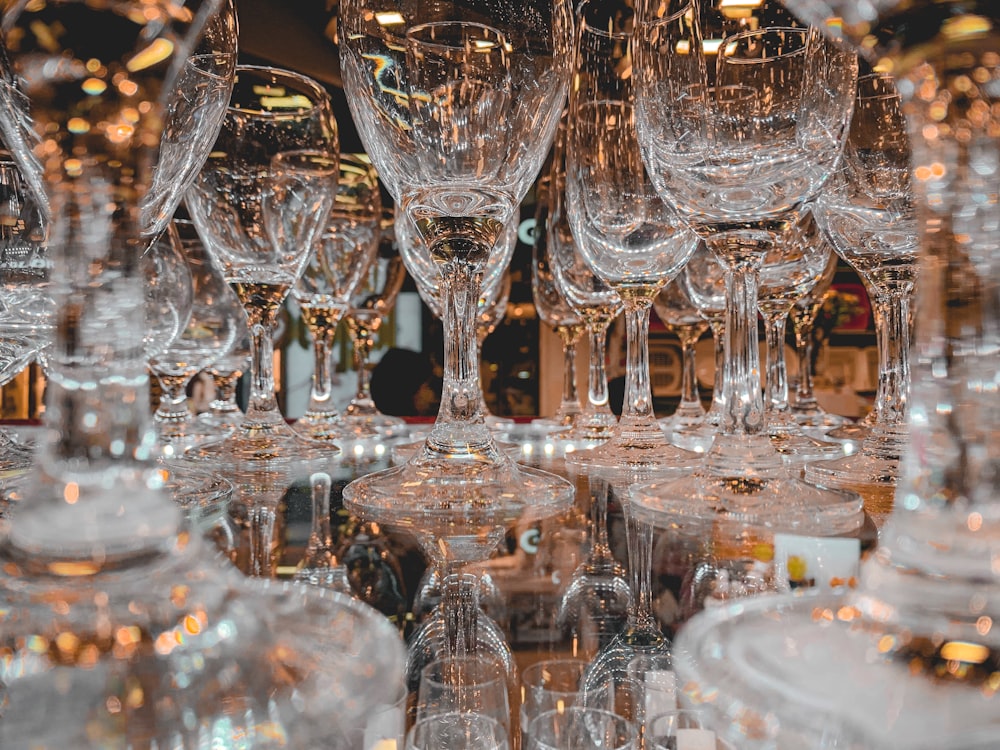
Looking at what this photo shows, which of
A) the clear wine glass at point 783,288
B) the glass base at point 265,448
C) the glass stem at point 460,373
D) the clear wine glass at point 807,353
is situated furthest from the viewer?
the clear wine glass at point 807,353

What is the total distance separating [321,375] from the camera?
3.12ft

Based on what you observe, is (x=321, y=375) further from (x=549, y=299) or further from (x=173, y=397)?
(x=549, y=299)

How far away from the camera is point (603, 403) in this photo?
0.89 meters

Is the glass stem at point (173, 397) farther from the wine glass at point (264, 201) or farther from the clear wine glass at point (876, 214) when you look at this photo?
the clear wine glass at point (876, 214)

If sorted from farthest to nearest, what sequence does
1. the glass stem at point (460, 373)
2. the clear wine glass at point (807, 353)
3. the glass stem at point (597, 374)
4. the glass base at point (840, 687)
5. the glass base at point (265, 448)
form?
the clear wine glass at point (807, 353)
the glass stem at point (597, 374)
the glass base at point (265, 448)
the glass stem at point (460, 373)
the glass base at point (840, 687)

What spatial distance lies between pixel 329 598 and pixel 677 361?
2.78 metres

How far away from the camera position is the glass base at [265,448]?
58cm

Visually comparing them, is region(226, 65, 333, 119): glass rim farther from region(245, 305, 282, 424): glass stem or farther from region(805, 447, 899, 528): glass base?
region(805, 447, 899, 528): glass base

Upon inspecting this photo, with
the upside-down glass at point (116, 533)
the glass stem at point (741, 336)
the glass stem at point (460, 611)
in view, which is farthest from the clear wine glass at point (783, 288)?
the upside-down glass at point (116, 533)

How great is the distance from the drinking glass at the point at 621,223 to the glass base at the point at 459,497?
130 mm

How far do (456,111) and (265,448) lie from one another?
29 cm

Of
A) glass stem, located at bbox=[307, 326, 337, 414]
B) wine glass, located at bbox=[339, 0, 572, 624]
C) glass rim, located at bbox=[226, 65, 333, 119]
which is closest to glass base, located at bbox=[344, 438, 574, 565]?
wine glass, located at bbox=[339, 0, 572, 624]

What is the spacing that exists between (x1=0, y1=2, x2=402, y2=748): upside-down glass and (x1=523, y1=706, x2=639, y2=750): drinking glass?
0.04 m

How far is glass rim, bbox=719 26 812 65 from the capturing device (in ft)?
1.37
